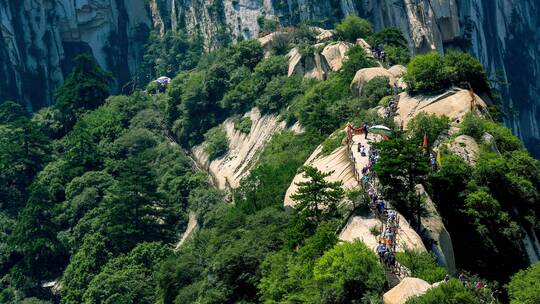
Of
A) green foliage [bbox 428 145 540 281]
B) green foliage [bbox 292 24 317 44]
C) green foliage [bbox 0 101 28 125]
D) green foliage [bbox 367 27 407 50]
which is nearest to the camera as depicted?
green foliage [bbox 428 145 540 281]

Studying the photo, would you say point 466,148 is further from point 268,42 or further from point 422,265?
point 268,42

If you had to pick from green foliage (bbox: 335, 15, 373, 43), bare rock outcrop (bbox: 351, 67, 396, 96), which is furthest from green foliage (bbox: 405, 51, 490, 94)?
green foliage (bbox: 335, 15, 373, 43)

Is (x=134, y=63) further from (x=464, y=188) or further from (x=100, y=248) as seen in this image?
(x=464, y=188)

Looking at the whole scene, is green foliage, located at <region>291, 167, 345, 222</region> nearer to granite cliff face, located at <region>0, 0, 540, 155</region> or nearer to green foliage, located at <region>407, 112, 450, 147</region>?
green foliage, located at <region>407, 112, 450, 147</region>

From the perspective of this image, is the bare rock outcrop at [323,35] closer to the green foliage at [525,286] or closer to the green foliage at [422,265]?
the green foliage at [525,286]

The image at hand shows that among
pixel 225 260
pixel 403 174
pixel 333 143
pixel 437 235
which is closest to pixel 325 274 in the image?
pixel 437 235

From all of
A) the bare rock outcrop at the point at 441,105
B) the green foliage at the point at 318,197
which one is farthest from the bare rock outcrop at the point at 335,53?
the green foliage at the point at 318,197

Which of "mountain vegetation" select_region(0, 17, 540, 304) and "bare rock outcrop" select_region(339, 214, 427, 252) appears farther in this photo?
"mountain vegetation" select_region(0, 17, 540, 304)
